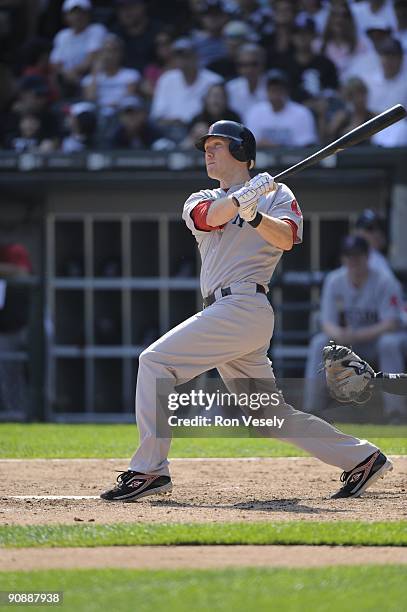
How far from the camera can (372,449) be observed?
536 cm

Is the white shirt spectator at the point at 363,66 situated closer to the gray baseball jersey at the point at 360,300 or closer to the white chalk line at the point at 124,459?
the gray baseball jersey at the point at 360,300

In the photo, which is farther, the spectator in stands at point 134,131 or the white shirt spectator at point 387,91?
the spectator in stands at point 134,131

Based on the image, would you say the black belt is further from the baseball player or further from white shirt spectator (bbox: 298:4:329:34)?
white shirt spectator (bbox: 298:4:329:34)

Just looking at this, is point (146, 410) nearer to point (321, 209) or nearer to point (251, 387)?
point (251, 387)

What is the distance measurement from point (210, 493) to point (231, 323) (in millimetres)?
900

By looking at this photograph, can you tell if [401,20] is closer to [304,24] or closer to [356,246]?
[304,24]

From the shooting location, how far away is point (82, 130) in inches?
445

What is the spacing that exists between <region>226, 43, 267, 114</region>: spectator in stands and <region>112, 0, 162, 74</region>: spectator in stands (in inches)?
60.8

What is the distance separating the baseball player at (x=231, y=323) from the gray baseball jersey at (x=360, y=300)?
183 inches

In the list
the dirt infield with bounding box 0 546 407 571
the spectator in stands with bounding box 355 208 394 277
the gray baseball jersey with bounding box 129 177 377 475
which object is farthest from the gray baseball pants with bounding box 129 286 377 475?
the spectator in stands with bounding box 355 208 394 277

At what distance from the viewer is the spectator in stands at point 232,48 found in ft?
39.2

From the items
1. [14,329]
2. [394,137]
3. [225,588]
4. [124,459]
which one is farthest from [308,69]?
[225,588]

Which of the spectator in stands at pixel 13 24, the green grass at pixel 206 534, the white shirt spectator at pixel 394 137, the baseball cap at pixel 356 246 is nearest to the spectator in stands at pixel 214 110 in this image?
the white shirt spectator at pixel 394 137

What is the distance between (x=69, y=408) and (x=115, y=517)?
678 centimetres
